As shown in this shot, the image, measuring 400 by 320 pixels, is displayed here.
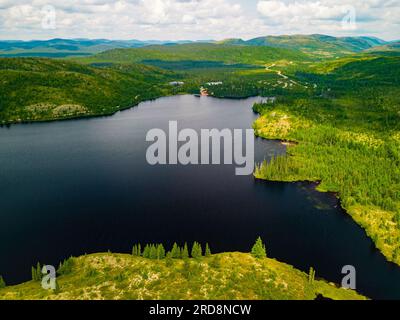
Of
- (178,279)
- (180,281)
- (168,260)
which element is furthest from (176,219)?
(180,281)

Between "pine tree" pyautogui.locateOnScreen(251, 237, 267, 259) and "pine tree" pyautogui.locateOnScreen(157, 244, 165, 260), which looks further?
"pine tree" pyautogui.locateOnScreen(251, 237, 267, 259)

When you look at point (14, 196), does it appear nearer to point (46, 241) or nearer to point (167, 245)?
point (46, 241)

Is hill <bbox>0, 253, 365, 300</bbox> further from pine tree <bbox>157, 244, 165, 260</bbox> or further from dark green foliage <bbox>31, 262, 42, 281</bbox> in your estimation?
dark green foliage <bbox>31, 262, 42, 281</bbox>

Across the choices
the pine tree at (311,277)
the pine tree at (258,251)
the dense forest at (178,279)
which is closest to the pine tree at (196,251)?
the dense forest at (178,279)

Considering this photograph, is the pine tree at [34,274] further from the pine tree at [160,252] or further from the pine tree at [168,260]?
the pine tree at [168,260]

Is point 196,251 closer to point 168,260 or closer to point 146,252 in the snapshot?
point 168,260

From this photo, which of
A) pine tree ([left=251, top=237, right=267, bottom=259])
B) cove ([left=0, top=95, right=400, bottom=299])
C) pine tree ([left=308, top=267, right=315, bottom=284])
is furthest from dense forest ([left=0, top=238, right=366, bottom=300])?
cove ([left=0, top=95, right=400, bottom=299])
